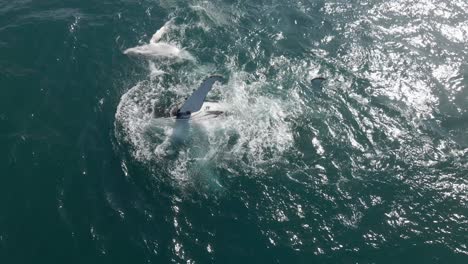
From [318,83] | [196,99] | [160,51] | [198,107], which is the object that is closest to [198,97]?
[196,99]

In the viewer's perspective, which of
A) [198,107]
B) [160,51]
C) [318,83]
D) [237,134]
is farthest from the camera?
[160,51]

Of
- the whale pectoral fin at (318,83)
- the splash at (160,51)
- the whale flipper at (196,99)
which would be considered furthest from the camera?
the splash at (160,51)

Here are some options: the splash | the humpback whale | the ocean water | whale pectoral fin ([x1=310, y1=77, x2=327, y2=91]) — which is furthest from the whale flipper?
whale pectoral fin ([x1=310, y1=77, x2=327, y2=91])

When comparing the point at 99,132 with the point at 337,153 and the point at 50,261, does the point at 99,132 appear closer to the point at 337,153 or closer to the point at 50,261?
the point at 50,261

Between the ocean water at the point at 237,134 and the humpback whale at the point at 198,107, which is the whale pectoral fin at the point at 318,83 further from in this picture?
the humpback whale at the point at 198,107

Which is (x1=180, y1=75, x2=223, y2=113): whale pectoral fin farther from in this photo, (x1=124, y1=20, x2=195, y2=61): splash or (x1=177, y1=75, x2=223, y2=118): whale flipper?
(x1=124, y1=20, x2=195, y2=61): splash

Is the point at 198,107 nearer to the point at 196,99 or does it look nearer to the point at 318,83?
the point at 196,99

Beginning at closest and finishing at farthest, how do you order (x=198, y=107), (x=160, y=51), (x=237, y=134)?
1. (x=237, y=134)
2. (x=198, y=107)
3. (x=160, y=51)

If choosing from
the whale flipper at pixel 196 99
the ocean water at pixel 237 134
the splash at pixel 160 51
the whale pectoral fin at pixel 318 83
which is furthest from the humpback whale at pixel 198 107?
the whale pectoral fin at pixel 318 83
